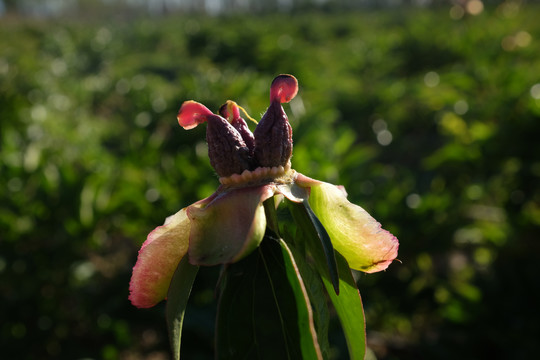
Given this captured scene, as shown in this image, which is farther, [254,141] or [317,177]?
[317,177]

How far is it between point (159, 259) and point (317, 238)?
11 cm

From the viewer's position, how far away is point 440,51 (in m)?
5.04

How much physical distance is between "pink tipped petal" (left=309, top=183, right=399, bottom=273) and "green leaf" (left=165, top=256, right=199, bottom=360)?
101mm

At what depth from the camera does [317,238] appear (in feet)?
1.05

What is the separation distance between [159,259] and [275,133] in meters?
0.12

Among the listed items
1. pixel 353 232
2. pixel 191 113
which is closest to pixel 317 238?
pixel 353 232

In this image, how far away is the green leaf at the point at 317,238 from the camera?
11.7 inches

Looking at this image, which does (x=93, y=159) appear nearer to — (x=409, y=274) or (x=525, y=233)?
(x=409, y=274)

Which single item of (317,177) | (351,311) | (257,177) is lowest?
(317,177)

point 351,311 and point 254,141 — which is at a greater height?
point 254,141

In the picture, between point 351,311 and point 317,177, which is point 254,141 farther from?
point 317,177

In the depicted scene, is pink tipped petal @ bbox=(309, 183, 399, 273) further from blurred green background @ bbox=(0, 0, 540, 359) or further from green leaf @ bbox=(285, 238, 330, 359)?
blurred green background @ bbox=(0, 0, 540, 359)

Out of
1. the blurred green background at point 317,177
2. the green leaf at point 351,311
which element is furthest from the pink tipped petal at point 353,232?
the blurred green background at point 317,177

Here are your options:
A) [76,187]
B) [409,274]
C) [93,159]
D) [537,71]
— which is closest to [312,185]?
[409,274]
